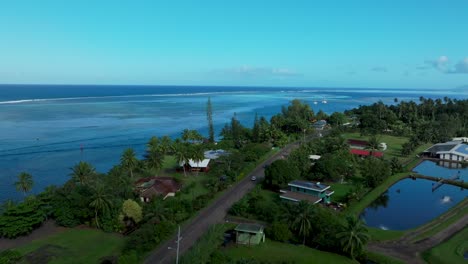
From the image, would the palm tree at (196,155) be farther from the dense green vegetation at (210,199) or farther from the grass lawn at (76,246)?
the grass lawn at (76,246)

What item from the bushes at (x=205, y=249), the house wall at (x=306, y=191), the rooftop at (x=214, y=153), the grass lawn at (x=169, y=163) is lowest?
the grass lawn at (x=169, y=163)

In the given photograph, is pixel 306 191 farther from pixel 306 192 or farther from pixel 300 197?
pixel 300 197

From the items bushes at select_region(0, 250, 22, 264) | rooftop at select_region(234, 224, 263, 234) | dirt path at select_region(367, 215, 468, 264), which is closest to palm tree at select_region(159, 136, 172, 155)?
rooftop at select_region(234, 224, 263, 234)

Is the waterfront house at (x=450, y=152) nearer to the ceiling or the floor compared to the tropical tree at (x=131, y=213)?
nearer to the floor

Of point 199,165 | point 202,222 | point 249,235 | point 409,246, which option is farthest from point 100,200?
point 409,246

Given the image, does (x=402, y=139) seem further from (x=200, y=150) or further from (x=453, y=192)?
(x=200, y=150)

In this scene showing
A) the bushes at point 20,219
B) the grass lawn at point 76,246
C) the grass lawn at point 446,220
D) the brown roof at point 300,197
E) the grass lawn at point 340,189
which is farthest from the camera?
the grass lawn at point 340,189

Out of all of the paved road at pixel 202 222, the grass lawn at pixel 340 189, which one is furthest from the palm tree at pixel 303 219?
the grass lawn at pixel 340 189
